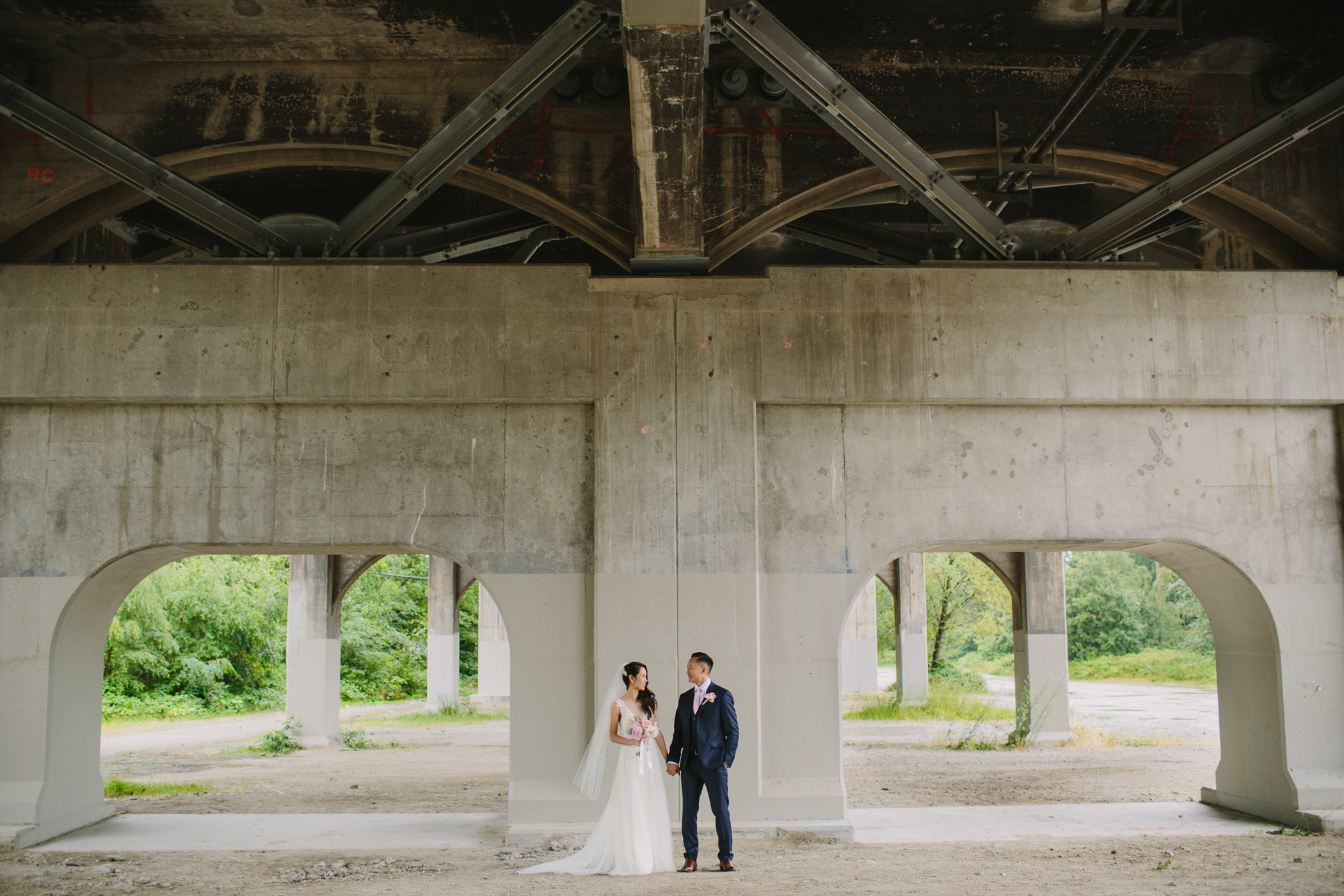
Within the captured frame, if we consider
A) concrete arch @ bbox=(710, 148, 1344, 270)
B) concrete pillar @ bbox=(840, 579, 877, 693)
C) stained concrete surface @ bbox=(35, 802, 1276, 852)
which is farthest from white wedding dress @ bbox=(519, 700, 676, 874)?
concrete pillar @ bbox=(840, 579, 877, 693)

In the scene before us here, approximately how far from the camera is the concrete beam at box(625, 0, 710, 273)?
234 inches

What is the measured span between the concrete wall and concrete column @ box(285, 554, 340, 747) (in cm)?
995

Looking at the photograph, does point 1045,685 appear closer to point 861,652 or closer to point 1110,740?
point 1110,740

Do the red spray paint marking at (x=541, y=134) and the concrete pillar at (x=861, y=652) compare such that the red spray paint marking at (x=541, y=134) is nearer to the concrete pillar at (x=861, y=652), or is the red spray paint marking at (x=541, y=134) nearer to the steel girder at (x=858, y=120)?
the steel girder at (x=858, y=120)

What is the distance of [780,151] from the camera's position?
10.7m

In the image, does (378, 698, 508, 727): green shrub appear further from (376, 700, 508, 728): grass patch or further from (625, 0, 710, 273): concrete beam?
(625, 0, 710, 273): concrete beam

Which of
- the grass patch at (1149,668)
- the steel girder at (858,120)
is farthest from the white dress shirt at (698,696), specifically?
the grass patch at (1149,668)

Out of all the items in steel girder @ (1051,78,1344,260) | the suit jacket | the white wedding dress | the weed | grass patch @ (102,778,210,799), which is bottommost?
the weed

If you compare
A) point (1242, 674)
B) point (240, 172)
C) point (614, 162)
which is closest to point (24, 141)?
point (240, 172)

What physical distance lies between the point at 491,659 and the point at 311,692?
11405 millimetres

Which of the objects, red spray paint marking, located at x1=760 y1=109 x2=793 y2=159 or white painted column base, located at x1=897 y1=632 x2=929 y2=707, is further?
white painted column base, located at x1=897 y1=632 x2=929 y2=707

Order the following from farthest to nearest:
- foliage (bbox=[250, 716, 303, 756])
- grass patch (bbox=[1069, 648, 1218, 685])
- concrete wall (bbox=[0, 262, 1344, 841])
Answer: grass patch (bbox=[1069, 648, 1218, 685]), foliage (bbox=[250, 716, 303, 756]), concrete wall (bbox=[0, 262, 1344, 841])

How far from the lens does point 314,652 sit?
1984 centimetres

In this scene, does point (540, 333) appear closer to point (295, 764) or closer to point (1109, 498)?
point (1109, 498)
